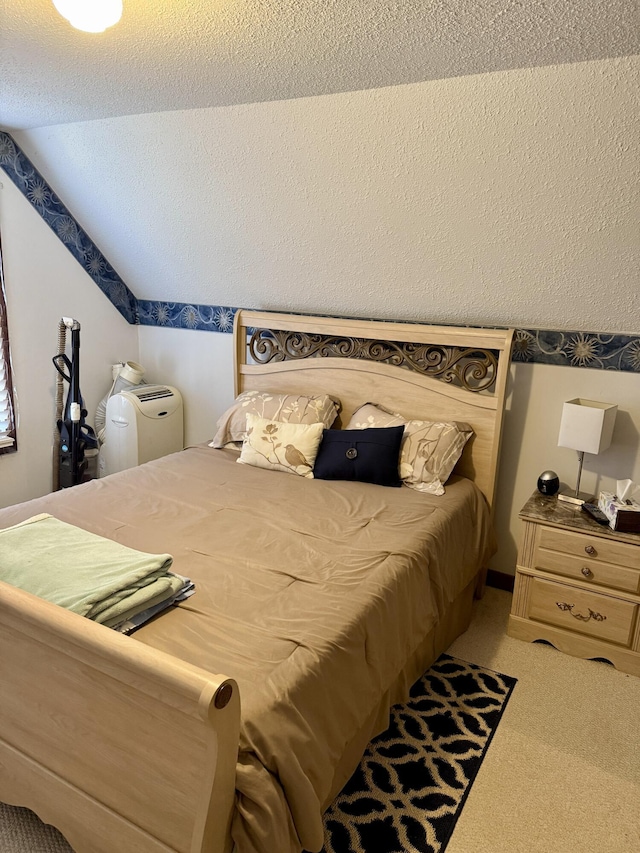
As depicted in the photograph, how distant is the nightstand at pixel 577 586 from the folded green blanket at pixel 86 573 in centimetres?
149

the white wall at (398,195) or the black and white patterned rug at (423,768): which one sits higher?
the white wall at (398,195)

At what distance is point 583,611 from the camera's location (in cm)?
244

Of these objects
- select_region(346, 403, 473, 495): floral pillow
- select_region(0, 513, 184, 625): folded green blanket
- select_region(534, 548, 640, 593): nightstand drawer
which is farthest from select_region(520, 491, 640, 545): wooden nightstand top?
select_region(0, 513, 184, 625): folded green blanket

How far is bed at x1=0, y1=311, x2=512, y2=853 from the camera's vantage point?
123 centimetres

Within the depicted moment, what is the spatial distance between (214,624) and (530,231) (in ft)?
6.04

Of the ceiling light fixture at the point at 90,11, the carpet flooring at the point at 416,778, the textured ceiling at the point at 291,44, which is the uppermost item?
the textured ceiling at the point at 291,44

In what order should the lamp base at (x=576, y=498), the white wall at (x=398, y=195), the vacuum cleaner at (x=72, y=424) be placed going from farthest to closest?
the vacuum cleaner at (x=72, y=424) < the lamp base at (x=576, y=498) < the white wall at (x=398, y=195)

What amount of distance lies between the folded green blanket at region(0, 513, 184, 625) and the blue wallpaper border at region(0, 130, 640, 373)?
1.89 m

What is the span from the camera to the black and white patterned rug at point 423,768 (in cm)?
167

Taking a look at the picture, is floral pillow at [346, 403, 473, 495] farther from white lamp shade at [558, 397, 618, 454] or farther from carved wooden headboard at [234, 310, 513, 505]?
white lamp shade at [558, 397, 618, 454]

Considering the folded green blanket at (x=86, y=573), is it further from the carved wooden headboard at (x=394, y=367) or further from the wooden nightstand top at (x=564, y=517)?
the carved wooden headboard at (x=394, y=367)

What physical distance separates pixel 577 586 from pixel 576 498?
398 millimetres

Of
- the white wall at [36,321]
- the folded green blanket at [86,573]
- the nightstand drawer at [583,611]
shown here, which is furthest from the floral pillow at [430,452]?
the white wall at [36,321]

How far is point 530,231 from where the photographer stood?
238 cm
